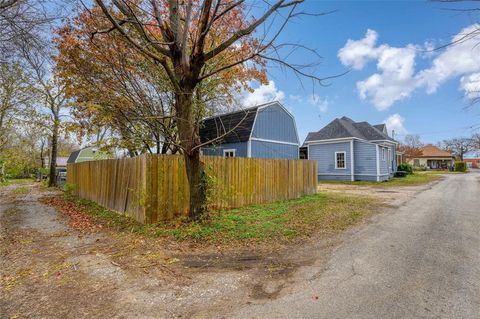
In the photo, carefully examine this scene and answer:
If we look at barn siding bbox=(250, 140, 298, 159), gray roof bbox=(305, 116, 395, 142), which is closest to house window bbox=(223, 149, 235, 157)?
barn siding bbox=(250, 140, 298, 159)

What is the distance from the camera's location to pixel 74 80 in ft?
34.0

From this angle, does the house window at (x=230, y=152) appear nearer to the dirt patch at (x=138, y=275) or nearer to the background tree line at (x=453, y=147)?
the dirt patch at (x=138, y=275)

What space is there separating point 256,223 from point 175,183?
2.34 meters

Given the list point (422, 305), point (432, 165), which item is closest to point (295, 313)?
point (422, 305)

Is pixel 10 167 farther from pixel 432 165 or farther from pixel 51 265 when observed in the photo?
pixel 432 165

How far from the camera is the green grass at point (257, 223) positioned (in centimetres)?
527

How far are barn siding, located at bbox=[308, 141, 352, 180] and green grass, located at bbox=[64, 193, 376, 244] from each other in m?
11.4

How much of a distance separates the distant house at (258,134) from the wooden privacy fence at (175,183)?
389 cm

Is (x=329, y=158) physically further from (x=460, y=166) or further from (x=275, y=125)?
(x=460, y=166)

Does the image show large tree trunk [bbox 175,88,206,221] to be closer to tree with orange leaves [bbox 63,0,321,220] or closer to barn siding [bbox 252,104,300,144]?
tree with orange leaves [bbox 63,0,321,220]

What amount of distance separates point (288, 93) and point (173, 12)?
3214 millimetres

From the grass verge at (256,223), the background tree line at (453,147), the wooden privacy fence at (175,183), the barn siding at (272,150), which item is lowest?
the grass verge at (256,223)

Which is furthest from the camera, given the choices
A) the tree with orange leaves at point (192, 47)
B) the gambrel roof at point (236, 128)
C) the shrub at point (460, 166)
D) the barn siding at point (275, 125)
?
the shrub at point (460, 166)

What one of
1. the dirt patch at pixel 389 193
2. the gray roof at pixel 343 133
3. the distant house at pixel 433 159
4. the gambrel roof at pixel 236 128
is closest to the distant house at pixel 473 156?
the distant house at pixel 433 159
